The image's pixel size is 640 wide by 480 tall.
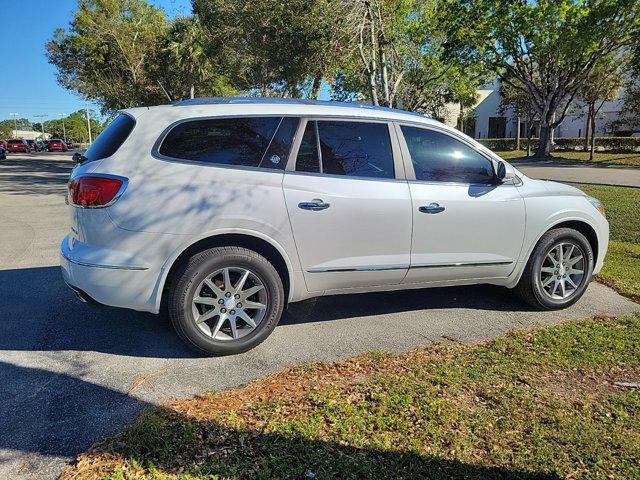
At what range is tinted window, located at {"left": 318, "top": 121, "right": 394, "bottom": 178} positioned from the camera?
4121mm

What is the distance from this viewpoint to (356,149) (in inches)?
167

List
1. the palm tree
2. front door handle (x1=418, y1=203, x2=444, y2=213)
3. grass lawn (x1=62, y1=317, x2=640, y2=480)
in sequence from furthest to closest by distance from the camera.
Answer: the palm tree → front door handle (x1=418, y1=203, x2=444, y2=213) → grass lawn (x1=62, y1=317, x2=640, y2=480)

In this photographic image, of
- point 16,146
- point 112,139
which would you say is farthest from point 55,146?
point 112,139

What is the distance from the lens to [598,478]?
248 cm

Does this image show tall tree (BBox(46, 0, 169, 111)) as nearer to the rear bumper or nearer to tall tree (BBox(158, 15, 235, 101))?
tall tree (BBox(158, 15, 235, 101))

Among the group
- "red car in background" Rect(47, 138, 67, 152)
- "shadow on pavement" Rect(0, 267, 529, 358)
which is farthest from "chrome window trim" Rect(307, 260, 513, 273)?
"red car in background" Rect(47, 138, 67, 152)

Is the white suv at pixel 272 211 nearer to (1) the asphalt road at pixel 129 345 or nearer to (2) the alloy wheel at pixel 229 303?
(2) the alloy wheel at pixel 229 303

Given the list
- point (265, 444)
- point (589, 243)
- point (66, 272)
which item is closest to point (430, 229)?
point (589, 243)

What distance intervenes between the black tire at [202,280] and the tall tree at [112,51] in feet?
97.5

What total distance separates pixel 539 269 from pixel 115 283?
3.86 metres

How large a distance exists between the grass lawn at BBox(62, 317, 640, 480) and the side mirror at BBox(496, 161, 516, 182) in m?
1.64

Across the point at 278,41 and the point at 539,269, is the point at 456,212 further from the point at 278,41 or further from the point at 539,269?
the point at 278,41

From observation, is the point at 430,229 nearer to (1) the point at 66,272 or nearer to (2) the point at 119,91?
(1) the point at 66,272

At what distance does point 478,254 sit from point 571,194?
52.2 inches
